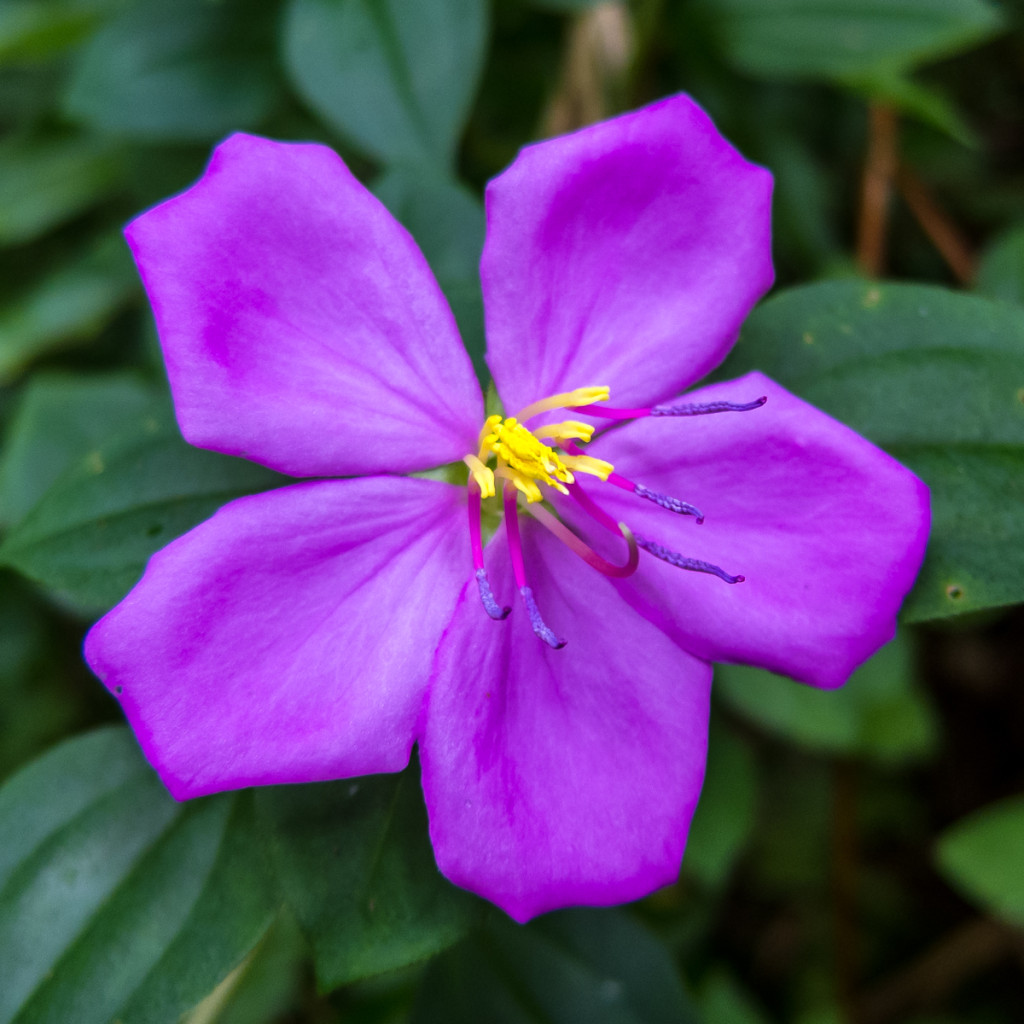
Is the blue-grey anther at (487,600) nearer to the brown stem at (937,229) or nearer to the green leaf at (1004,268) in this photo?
the green leaf at (1004,268)

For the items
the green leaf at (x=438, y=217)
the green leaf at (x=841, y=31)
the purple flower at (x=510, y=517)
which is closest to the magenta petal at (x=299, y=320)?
the purple flower at (x=510, y=517)

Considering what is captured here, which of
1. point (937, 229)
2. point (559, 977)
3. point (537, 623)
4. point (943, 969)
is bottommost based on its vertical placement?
point (943, 969)

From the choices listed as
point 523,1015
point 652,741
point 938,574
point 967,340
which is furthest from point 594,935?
point 967,340

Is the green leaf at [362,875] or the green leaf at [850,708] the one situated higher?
the green leaf at [362,875]

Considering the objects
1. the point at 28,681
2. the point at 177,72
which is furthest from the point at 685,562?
the point at 28,681

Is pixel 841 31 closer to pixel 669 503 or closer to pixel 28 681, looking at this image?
pixel 669 503

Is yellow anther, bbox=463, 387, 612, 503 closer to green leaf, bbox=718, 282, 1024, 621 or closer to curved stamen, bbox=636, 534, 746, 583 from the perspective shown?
Answer: curved stamen, bbox=636, 534, 746, 583
